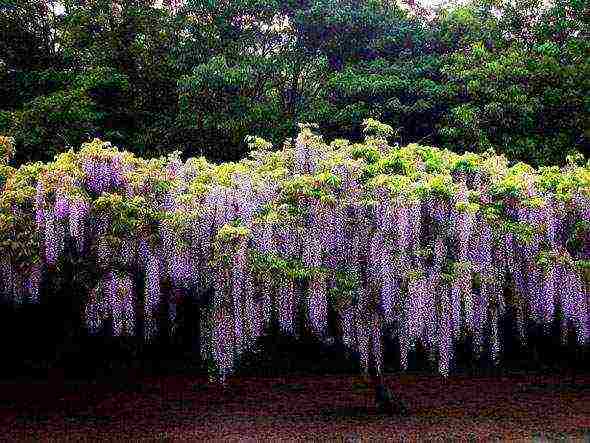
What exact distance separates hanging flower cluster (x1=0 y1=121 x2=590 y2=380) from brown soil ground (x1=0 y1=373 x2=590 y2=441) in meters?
1.12

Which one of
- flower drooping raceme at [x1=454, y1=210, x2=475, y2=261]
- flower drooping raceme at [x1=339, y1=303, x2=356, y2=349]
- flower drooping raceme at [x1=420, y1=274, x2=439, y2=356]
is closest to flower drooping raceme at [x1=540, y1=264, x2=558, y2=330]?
flower drooping raceme at [x1=454, y1=210, x2=475, y2=261]

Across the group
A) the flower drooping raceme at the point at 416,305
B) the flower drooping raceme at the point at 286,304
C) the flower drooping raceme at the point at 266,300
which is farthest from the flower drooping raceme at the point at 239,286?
the flower drooping raceme at the point at 416,305

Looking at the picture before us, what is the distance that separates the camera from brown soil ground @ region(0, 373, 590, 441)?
854 cm

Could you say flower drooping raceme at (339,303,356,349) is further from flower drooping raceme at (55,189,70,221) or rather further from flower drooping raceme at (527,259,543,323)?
flower drooping raceme at (55,189,70,221)

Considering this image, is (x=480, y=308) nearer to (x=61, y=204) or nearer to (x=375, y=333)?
(x=375, y=333)

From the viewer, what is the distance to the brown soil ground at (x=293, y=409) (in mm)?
8539

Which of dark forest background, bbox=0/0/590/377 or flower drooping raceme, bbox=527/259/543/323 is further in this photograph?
dark forest background, bbox=0/0/590/377

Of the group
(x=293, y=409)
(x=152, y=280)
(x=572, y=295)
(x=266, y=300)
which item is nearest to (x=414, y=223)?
(x=266, y=300)

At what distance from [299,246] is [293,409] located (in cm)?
341

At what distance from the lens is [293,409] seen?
1045 centimetres

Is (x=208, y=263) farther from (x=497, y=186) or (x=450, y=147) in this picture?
(x=450, y=147)

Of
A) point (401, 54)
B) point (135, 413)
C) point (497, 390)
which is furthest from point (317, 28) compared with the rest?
point (135, 413)

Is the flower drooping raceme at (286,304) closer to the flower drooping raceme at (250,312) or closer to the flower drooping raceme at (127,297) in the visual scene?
the flower drooping raceme at (250,312)

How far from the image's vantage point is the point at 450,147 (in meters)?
17.4
